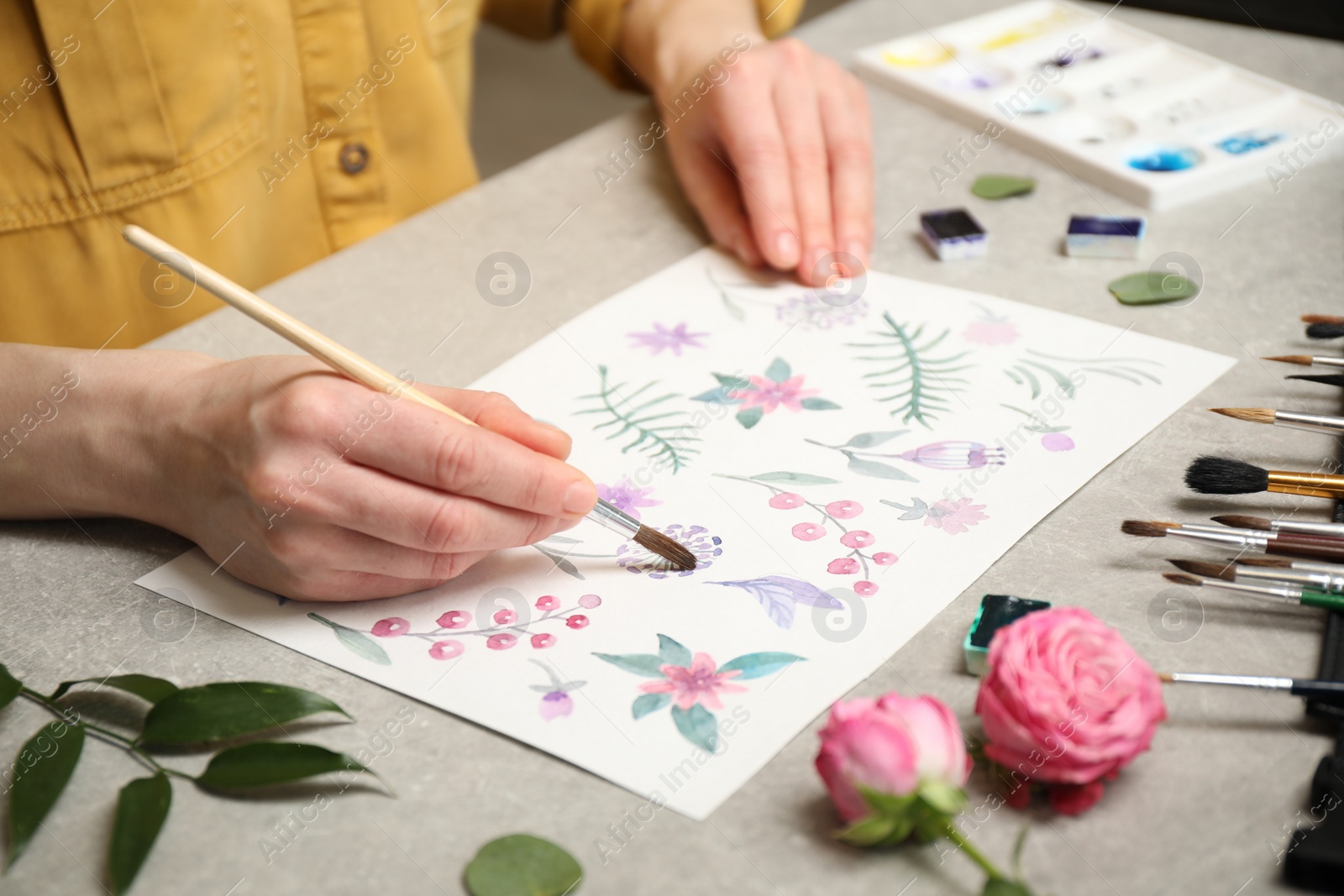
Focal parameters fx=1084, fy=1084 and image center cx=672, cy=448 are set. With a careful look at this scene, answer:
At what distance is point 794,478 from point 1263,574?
26cm

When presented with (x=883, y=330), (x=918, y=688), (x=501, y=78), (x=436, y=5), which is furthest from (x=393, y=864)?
(x=501, y=78)

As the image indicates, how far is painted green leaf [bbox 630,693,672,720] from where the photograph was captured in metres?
0.52

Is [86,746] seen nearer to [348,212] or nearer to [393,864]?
[393,864]

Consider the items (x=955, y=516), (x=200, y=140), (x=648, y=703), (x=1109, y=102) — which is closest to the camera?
(x=648, y=703)

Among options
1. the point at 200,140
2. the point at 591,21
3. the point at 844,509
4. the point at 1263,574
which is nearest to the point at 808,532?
the point at 844,509

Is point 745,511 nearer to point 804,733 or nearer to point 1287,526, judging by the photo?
point 804,733

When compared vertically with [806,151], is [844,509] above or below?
below

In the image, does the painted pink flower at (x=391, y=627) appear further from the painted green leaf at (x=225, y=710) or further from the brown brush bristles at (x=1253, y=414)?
the brown brush bristles at (x=1253, y=414)

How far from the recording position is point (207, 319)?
2.75ft

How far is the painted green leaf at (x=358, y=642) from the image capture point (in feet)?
1.85

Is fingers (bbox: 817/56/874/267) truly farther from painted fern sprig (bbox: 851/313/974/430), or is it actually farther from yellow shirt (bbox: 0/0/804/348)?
yellow shirt (bbox: 0/0/804/348)

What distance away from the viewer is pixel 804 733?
50 centimetres

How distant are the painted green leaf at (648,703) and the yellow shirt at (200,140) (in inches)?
24.1

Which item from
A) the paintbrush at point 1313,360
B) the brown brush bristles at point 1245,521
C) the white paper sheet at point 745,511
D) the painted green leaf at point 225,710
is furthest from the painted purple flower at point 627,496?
the paintbrush at point 1313,360
